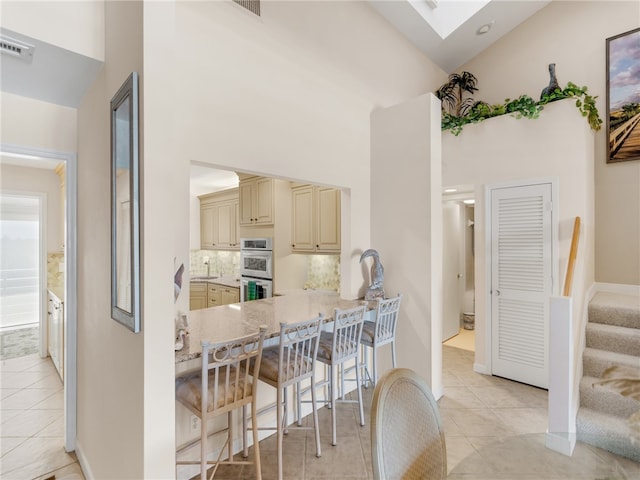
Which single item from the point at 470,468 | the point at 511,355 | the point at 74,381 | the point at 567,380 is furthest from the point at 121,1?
the point at 511,355

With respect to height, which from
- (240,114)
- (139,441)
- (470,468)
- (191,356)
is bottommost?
(470,468)

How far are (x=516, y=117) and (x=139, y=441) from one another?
412 centimetres

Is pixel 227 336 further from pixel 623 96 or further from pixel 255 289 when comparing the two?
pixel 623 96

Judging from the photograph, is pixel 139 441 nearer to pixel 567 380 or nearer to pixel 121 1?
pixel 121 1

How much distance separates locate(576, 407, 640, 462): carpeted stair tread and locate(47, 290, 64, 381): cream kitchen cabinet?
4.59 m

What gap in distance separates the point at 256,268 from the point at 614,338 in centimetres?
389

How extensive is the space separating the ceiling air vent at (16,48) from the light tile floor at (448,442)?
249 cm

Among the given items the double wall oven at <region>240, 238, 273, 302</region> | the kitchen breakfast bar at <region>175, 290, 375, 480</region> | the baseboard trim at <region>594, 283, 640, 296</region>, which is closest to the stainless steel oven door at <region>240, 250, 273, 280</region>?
the double wall oven at <region>240, 238, 273, 302</region>

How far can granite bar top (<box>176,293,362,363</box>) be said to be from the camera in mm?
1904

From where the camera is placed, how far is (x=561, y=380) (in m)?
2.20

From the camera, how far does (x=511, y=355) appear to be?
134 inches

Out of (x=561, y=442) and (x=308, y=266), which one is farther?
(x=308, y=266)

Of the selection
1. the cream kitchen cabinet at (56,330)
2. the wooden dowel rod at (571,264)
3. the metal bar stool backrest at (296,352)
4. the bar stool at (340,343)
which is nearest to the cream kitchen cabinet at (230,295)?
the cream kitchen cabinet at (56,330)

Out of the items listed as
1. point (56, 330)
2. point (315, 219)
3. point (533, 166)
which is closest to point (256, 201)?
point (315, 219)
